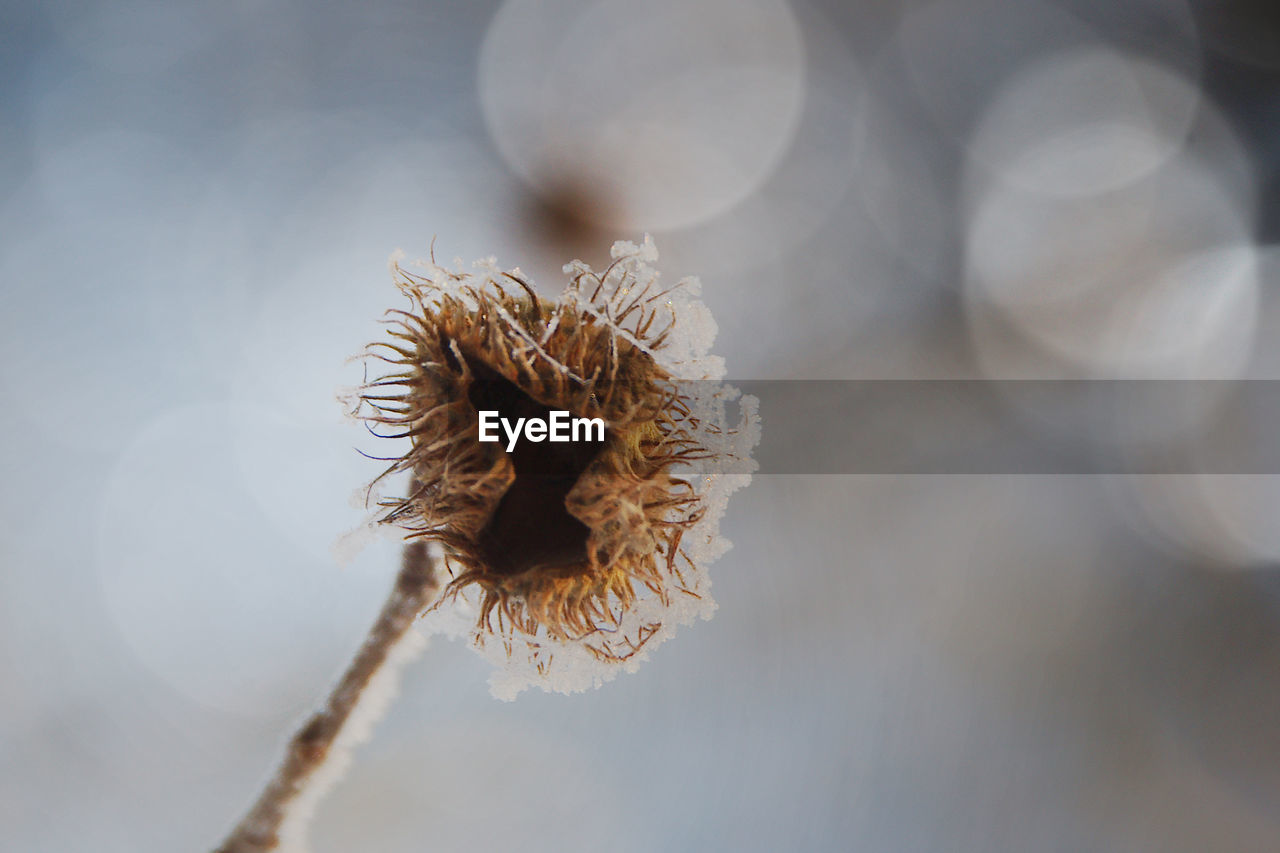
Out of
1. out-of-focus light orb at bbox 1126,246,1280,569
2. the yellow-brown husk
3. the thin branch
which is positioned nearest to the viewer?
the yellow-brown husk

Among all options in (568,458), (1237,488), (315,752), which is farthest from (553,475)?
(1237,488)

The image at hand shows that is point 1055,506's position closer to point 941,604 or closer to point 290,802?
point 941,604

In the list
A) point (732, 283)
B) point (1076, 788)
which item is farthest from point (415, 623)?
point (1076, 788)

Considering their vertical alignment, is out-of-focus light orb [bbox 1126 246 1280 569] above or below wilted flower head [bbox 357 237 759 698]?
above

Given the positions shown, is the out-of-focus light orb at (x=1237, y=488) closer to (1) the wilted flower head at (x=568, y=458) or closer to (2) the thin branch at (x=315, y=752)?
(1) the wilted flower head at (x=568, y=458)

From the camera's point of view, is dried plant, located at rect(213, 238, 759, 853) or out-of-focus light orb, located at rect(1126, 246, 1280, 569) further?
out-of-focus light orb, located at rect(1126, 246, 1280, 569)

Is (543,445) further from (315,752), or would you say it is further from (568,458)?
(315,752)

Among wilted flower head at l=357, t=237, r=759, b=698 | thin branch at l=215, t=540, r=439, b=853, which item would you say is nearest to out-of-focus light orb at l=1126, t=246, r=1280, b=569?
wilted flower head at l=357, t=237, r=759, b=698

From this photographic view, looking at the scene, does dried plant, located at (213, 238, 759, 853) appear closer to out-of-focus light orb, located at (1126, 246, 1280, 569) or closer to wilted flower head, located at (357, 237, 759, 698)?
wilted flower head, located at (357, 237, 759, 698)
